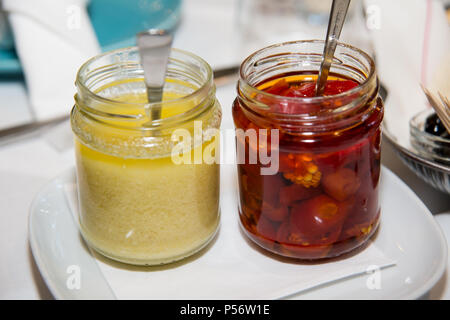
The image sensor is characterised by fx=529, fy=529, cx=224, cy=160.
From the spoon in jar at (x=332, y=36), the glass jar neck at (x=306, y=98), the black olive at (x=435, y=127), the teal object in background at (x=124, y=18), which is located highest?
the spoon in jar at (x=332, y=36)

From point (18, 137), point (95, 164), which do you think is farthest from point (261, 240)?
point (18, 137)

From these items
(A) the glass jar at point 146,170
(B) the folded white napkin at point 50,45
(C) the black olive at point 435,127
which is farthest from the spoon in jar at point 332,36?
(B) the folded white napkin at point 50,45

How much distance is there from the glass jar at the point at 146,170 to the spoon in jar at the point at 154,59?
10 mm

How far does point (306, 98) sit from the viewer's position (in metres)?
0.58

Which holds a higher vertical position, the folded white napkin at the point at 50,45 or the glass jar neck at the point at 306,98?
the glass jar neck at the point at 306,98

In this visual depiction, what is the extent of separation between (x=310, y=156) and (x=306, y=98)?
65 millimetres

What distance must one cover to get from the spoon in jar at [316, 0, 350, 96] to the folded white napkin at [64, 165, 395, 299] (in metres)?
0.22

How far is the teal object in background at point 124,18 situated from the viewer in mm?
1190

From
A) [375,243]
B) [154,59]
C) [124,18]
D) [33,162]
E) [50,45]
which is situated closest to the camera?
[154,59]

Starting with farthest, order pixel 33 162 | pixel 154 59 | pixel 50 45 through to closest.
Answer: pixel 50 45, pixel 33 162, pixel 154 59

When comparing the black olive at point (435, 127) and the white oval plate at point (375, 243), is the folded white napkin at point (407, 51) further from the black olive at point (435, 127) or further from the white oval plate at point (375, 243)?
the white oval plate at point (375, 243)

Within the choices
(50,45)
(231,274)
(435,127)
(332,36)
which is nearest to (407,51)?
(435,127)

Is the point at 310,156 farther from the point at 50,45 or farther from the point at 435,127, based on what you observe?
the point at 50,45

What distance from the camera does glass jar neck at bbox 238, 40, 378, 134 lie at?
582 millimetres
